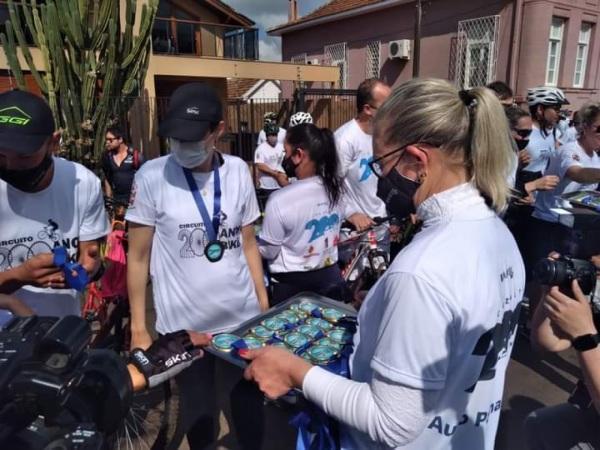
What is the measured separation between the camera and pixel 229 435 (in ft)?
9.97

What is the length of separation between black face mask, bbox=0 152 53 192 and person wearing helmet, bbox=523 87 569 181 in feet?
14.7

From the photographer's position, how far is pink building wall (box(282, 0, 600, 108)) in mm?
14070

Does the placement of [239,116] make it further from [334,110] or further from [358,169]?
[358,169]

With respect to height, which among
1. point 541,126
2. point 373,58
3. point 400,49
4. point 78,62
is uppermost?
point 400,49

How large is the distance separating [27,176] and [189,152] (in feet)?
2.23

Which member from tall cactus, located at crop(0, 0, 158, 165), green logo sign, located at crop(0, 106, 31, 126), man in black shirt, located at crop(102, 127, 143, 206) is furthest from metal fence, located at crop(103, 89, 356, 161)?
green logo sign, located at crop(0, 106, 31, 126)

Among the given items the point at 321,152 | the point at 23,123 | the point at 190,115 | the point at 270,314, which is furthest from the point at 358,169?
the point at 23,123

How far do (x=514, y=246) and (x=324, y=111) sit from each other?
47.0 feet

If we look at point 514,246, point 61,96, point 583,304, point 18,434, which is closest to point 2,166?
point 18,434

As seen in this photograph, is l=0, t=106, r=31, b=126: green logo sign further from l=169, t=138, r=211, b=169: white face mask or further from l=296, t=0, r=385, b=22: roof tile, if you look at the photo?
l=296, t=0, r=385, b=22: roof tile

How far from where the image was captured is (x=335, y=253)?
3139 mm

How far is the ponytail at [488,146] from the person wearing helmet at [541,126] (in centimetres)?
403

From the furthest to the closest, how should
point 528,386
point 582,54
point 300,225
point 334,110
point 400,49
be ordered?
point 400,49, point 582,54, point 334,110, point 528,386, point 300,225

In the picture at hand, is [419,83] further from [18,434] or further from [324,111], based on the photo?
[324,111]
